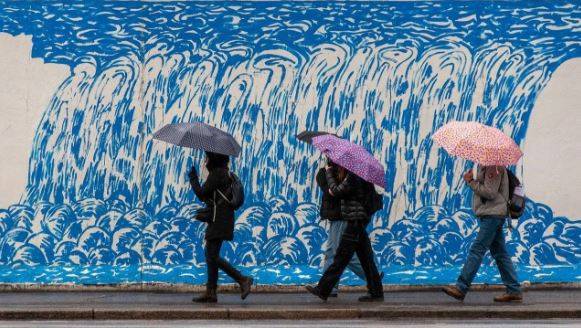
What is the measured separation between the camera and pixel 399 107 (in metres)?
15.8

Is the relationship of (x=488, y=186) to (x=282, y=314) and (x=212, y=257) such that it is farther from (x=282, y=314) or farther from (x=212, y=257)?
(x=212, y=257)

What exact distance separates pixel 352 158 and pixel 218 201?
1.44 m

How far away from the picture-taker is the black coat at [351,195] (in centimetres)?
1424

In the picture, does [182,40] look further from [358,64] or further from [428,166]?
[428,166]

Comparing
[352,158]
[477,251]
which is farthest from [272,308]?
[477,251]

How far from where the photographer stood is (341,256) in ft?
47.0

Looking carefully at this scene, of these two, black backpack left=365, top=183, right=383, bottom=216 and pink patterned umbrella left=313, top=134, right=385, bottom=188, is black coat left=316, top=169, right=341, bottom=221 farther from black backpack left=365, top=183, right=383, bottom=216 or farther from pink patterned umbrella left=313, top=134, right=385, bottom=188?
pink patterned umbrella left=313, top=134, right=385, bottom=188

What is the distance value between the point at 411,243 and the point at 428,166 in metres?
0.90

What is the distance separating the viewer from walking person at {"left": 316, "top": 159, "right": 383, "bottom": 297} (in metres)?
14.5

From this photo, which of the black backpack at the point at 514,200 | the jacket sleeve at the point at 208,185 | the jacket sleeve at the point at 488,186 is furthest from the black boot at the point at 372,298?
the jacket sleeve at the point at 208,185

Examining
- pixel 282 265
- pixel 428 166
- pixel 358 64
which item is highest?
pixel 358 64

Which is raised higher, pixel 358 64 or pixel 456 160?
pixel 358 64

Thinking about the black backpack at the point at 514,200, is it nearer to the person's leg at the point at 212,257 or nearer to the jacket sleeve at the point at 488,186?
the jacket sleeve at the point at 488,186

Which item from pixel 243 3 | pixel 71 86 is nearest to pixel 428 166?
pixel 243 3
